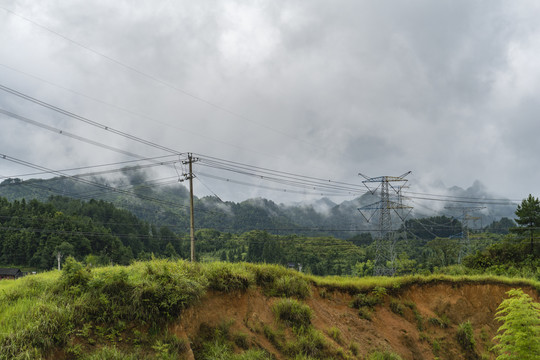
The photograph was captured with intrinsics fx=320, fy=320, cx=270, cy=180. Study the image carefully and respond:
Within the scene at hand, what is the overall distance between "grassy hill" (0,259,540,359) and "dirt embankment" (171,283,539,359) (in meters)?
0.06

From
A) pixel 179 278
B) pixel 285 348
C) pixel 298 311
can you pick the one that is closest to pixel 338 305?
pixel 298 311

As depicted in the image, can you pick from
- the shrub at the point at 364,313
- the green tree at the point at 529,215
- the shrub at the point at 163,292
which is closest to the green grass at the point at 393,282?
the shrub at the point at 364,313

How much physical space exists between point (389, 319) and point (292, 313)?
23.7 feet

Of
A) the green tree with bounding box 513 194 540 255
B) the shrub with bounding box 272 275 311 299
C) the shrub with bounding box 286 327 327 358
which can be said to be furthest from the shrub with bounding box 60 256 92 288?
the green tree with bounding box 513 194 540 255

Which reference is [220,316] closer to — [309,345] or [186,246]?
[309,345]

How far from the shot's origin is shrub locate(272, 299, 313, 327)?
13477mm

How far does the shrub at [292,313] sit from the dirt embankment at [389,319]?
0.33 m

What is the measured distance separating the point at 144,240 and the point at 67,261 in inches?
3890

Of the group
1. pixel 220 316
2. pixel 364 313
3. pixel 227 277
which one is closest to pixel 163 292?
pixel 220 316

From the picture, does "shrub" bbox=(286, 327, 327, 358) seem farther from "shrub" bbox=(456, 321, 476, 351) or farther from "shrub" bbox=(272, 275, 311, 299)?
"shrub" bbox=(456, 321, 476, 351)

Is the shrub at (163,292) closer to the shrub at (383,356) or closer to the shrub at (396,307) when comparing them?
the shrub at (383,356)

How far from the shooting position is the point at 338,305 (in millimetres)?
17094

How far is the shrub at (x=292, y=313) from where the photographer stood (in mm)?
13477

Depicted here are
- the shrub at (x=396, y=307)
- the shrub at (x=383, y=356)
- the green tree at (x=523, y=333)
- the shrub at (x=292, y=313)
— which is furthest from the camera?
the shrub at (x=396, y=307)
